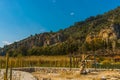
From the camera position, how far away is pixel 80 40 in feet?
245

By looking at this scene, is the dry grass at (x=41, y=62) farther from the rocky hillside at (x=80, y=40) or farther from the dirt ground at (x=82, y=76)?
the dirt ground at (x=82, y=76)

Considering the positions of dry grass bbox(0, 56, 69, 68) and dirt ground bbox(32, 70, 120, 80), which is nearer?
dirt ground bbox(32, 70, 120, 80)

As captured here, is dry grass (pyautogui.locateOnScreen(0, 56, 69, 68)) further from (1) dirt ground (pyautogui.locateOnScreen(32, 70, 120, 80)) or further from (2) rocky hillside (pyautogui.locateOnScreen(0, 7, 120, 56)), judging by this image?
(1) dirt ground (pyautogui.locateOnScreen(32, 70, 120, 80))

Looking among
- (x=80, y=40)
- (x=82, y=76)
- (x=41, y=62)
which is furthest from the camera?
(x=80, y=40)

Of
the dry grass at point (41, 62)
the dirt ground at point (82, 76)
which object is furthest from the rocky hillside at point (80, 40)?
the dirt ground at point (82, 76)

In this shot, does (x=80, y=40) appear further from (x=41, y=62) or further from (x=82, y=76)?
(x=82, y=76)

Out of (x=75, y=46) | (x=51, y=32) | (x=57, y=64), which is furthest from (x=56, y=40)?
(x=57, y=64)

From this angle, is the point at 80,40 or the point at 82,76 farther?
the point at 80,40

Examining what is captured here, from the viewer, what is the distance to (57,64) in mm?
31656

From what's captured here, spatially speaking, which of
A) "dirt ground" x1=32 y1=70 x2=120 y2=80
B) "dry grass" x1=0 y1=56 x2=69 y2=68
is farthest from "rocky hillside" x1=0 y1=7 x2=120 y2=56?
"dirt ground" x1=32 y1=70 x2=120 y2=80

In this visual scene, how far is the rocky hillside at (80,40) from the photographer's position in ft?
180

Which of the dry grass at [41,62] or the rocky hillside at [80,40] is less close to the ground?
the rocky hillside at [80,40]

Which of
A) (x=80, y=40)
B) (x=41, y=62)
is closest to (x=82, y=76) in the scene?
(x=41, y=62)

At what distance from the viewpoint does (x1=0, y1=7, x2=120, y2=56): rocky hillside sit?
54.9 meters
